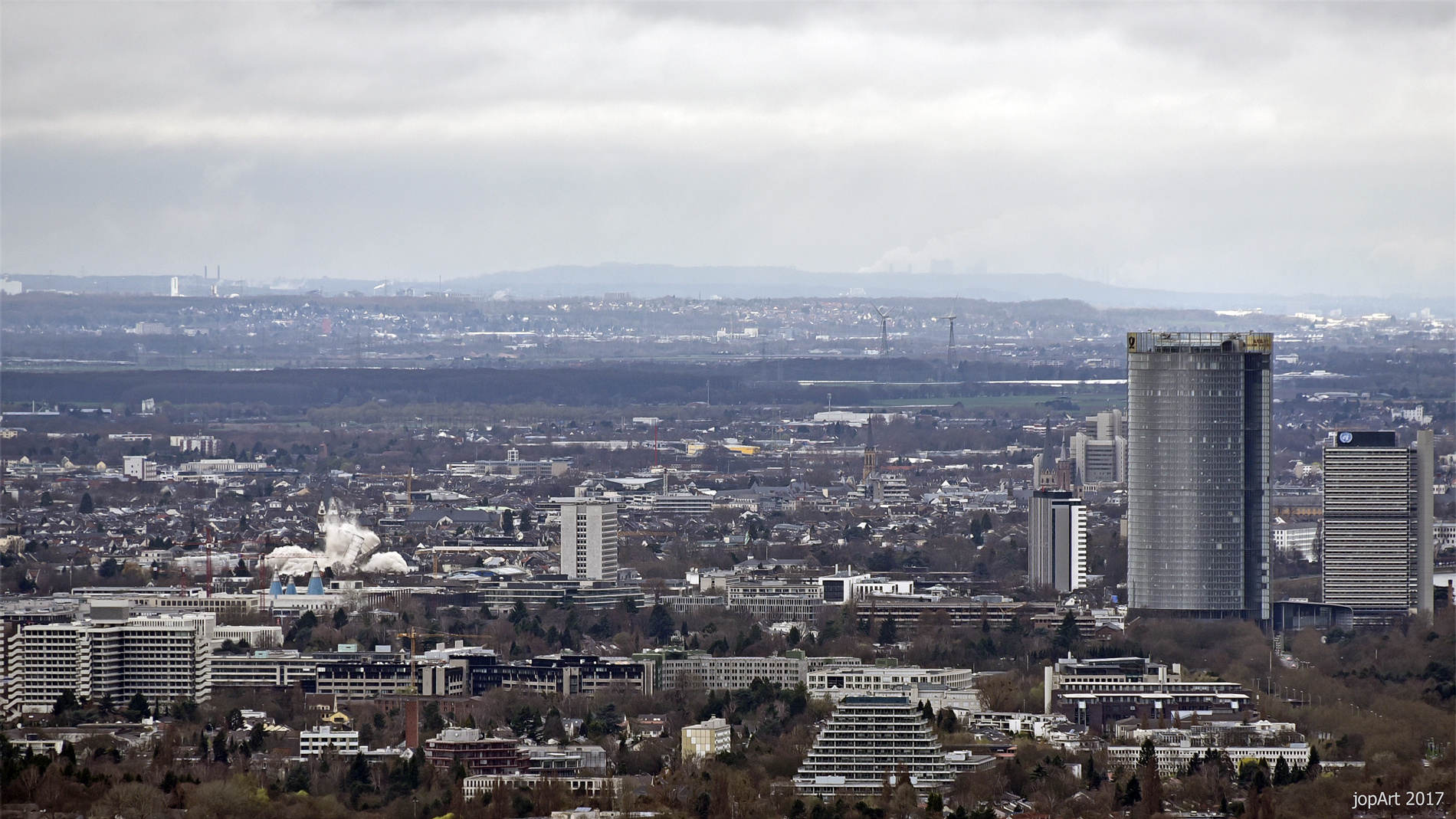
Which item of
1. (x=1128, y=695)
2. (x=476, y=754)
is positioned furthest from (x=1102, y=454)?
(x=476, y=754)

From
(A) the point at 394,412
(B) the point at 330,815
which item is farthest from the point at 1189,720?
(A) the point at 394,412

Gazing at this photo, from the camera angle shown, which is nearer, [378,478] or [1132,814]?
[1132,814]

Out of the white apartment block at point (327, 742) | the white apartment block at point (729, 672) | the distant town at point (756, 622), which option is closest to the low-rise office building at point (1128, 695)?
the distant town at point (756, 622)

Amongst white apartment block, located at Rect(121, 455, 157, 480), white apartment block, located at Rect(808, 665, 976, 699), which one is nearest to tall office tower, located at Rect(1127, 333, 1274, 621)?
white apartment block, located at Rect(808, 665, 976, 699)

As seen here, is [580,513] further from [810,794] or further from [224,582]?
[810,794]

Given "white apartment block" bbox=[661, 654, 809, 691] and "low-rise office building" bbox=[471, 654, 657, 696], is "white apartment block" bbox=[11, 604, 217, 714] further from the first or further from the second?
"white apartment block" bbox=[661, 654, 809, 691]
